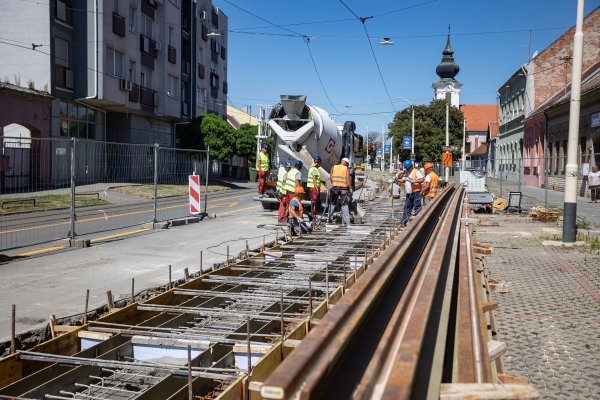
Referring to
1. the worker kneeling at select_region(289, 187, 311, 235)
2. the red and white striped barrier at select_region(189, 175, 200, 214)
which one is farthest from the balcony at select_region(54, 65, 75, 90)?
the worker kneeling at select_region(289, 187, 311, 235)

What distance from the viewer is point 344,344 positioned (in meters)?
2.78

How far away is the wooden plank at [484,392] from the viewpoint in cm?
277

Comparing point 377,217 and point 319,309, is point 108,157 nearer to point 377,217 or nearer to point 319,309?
point 377,217

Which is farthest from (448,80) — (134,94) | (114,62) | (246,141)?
(114,62)

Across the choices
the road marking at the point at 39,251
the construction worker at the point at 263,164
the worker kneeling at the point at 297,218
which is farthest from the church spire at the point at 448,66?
the road marking at the point at 39,251

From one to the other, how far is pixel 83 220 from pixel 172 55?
26.9 meters

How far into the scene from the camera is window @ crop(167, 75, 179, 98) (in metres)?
38.7

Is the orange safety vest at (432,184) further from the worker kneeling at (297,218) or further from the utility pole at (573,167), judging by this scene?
the worker kneeling at (297,218)

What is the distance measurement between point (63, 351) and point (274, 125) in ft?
36.7

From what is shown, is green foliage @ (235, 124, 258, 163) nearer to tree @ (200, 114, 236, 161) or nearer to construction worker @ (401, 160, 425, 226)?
tree @ (200, 114, 236, 161)

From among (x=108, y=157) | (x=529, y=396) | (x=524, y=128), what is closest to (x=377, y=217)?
(x=108, y=157)

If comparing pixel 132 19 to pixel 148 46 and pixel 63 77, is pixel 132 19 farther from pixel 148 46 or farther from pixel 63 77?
pixel 63 77

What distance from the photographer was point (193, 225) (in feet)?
47.8

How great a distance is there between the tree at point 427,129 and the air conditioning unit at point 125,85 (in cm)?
3327
